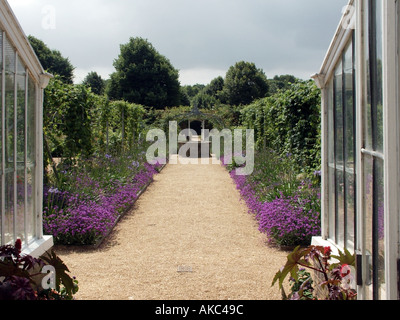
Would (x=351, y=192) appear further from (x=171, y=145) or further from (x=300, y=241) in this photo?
(x=171, y=145)

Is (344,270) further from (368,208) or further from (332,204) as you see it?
(332,204)

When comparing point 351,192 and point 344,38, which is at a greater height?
point 344,38

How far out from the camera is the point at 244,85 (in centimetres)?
3584

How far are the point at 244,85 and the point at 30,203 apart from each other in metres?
33.2

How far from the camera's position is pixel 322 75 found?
371cm

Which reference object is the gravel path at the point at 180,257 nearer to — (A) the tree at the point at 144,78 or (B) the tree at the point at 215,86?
(A) the tree at the point at 144,78

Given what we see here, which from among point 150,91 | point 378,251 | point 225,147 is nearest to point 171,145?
point 225,147

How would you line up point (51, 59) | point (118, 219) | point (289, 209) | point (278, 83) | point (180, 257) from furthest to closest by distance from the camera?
1. point (278, 83)
2. point (51, 59)
3. point (118, 219)
4. point (289, 209)
5. point (180, 257)

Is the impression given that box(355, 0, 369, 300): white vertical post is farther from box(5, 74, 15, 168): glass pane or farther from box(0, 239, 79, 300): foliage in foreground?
box(5, 74, 15, 168): glass pane

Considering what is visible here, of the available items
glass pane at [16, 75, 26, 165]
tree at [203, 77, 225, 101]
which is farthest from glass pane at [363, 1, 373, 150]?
tree at [203, 77, 225, 101]

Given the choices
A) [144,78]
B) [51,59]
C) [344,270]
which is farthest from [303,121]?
[51,59]

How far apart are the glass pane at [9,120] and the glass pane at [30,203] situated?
0.48 meters

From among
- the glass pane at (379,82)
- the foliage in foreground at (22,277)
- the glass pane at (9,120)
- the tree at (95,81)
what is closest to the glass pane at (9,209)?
the glass pane at (9,120)
